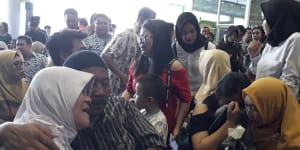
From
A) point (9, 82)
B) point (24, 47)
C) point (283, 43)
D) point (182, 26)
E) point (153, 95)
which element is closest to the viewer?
point (153, 95)

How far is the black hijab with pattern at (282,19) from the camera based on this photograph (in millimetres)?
2691

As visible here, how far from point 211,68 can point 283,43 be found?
2.55ft

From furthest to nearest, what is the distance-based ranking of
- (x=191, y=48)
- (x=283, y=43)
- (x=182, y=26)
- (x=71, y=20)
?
(x=71, y=20) < (x=191, y=48) < (x=182, y=26) < (x=283, y=43)

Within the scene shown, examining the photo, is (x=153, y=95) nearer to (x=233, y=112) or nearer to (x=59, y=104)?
(x=233, y=112)

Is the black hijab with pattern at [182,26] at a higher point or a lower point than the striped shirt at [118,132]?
higher

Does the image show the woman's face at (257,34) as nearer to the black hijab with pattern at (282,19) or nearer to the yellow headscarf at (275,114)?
the black hijab with pattern at (282,19)

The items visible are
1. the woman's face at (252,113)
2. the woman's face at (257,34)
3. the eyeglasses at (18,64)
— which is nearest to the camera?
the woman's face at (252,113)

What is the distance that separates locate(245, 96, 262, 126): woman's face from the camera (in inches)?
73.8

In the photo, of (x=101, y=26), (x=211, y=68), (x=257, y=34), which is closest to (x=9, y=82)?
(x=101, y=26)

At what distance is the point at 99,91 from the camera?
5.96ft

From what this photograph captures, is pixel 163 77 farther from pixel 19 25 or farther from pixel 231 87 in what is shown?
pixel 19 25

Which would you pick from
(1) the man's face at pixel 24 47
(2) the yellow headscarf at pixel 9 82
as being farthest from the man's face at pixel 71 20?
(2) the yellow headscarf at pixel 9 82

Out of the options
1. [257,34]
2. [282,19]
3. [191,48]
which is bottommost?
[191,48]

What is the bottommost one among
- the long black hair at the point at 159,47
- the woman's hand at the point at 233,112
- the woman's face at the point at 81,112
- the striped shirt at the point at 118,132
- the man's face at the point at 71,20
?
the striped shirt at the point at 118,132
